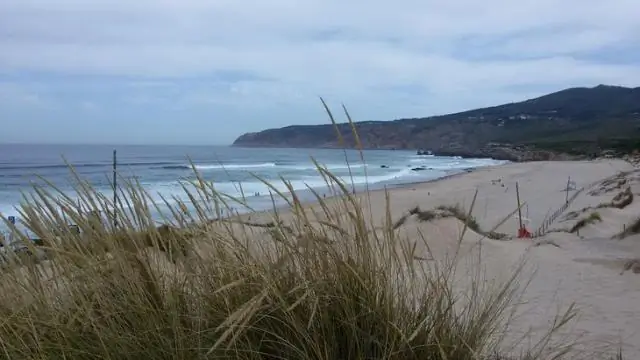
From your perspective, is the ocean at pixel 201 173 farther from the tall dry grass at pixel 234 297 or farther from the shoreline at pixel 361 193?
the tall dry grass at pixel 234 297

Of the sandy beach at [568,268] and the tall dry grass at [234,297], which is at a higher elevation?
the tall dry grass at [234,297]

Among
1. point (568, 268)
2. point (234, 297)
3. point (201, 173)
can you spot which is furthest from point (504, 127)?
point (234, 297)

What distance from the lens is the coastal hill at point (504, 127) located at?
98000mm

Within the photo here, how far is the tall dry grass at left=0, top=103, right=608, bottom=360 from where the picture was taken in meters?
2.16

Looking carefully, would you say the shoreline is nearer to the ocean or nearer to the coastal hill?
the ocean

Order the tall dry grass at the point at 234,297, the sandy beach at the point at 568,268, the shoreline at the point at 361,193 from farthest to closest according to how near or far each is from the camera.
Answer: the sandy beach at the point at 568,268, the shoreline at the point at 361,193, the tall dry grass at the point at 234,297

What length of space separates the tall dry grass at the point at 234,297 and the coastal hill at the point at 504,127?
282 ft

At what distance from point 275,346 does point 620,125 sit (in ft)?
339

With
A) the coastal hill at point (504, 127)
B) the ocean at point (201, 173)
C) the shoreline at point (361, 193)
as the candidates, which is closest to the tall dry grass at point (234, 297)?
the shoreline at point (361, 193)

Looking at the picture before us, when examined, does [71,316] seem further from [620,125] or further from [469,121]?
[469,121]

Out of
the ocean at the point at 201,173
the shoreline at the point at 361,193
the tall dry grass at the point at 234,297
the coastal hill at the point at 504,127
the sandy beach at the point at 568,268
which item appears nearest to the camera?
the tall dry grass at the point at 234,297

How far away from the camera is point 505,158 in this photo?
7744 cm

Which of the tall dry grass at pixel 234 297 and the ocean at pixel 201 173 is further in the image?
the ocean at pixel 201 173

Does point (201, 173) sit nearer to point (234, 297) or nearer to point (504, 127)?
point (234, 297)
